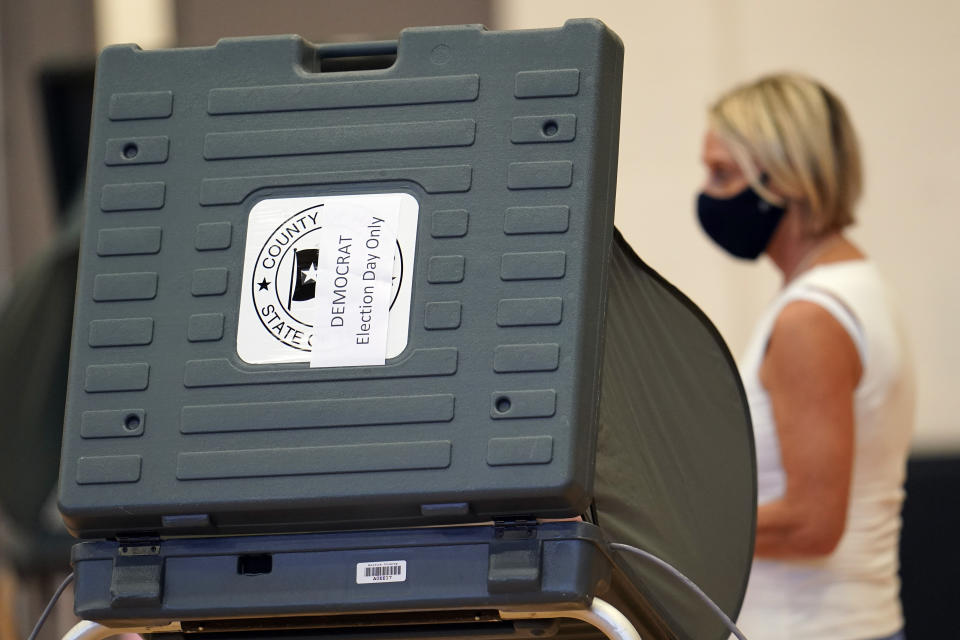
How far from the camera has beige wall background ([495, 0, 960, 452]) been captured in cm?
306

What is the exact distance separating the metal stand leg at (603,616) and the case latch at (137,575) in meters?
0.23

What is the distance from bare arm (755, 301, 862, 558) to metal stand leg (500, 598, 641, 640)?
704 mm

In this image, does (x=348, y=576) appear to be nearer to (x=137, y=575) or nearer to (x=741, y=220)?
(x=137, y=575)

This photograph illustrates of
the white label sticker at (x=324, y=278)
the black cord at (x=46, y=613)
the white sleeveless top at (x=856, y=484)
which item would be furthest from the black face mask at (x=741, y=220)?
the black cord at (x=46, y=613)

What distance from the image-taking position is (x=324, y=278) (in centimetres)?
89

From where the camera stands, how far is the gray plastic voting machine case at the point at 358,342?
831 millimetres

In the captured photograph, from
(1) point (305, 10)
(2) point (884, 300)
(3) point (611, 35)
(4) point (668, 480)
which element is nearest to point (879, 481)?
(2) point (884, 300)

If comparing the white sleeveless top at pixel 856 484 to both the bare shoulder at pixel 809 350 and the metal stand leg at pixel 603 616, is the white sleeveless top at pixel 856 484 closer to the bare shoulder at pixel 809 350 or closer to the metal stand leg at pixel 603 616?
the bare shoulder at pixel 809 350

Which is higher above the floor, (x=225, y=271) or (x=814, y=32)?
(x=814, y=32)

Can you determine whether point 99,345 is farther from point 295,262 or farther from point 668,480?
point 668,480

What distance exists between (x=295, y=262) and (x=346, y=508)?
0.56 feet

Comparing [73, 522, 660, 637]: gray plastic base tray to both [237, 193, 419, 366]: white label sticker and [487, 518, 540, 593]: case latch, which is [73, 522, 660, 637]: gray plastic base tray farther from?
[237, 193, 419, 366]: white label sticker

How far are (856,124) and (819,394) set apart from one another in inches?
67.4

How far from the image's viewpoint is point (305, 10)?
3.65m
